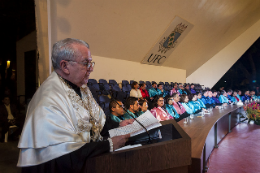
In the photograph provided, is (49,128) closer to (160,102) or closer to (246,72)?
(160,102)

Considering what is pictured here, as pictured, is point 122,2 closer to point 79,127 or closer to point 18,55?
point 18,55

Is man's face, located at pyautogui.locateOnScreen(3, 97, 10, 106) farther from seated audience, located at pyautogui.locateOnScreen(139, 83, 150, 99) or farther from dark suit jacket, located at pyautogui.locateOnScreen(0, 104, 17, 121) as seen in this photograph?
seated audience, located at pyautogui.locateOnScreen(139, 83, 150, 99)

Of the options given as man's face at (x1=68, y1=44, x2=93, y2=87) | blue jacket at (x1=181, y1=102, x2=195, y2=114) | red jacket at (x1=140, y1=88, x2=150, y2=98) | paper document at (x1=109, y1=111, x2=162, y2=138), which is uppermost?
man's face at (x1=68, y1=44, x2=93, y2=87)

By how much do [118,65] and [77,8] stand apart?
8.40 ft

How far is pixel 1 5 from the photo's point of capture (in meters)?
2.39

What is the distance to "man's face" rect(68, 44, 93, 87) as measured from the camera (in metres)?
0.93

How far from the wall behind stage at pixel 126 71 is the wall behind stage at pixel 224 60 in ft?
10.9

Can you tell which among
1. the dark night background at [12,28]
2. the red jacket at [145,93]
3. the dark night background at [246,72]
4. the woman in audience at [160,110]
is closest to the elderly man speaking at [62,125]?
the dark night background at [12,28]

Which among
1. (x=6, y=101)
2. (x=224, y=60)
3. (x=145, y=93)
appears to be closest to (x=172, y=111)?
(x=145, y=93)

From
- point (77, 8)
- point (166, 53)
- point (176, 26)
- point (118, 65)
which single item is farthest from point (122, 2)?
point (166, 53)

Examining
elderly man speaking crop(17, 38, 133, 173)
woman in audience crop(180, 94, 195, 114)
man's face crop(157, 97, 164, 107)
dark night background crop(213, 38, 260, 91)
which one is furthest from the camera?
dark night background crop(213, 38, 260, 91)

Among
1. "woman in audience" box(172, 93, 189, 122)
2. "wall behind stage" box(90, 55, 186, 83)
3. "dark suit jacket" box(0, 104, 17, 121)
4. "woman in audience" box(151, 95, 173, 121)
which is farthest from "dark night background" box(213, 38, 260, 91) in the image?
Result: "dark suit jacket" box(0, 104, 17, 121)

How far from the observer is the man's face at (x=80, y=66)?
93cm

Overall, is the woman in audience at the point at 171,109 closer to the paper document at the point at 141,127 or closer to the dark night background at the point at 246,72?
the paper document at the point at 141,127
